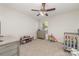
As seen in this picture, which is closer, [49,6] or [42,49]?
[49,6]

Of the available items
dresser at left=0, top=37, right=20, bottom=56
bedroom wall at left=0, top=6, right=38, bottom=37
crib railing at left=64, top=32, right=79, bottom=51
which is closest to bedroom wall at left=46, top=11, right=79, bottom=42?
crib railing at left=64, top=32, right=79, bottom=51

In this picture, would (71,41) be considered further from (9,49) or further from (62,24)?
(9,49)

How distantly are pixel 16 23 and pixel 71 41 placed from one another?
0.63 metres

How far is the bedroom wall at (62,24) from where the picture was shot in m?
0.96

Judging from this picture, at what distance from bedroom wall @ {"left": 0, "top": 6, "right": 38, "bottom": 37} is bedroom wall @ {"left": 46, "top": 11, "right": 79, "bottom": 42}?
195mm

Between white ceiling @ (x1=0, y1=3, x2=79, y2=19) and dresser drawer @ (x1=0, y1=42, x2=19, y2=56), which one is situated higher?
white ceiling @ (x1=0, y1=3, x2=79, y2=19)

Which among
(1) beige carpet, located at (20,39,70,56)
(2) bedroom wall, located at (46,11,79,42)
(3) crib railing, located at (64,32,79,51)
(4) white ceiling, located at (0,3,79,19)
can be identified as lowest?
(1) beige carpet, located at (20,39,70,56)

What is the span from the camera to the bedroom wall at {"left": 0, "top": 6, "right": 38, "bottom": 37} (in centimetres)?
93

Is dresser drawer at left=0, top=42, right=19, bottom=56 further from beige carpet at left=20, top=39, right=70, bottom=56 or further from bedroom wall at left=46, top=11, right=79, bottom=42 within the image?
bedroom wall at left=46, top=11, right=79, bottom=42

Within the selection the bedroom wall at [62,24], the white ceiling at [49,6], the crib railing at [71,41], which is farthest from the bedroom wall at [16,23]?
the crib railing at [71,41]

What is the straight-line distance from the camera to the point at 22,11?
100cm

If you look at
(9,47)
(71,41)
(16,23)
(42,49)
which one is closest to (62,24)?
(71,41)

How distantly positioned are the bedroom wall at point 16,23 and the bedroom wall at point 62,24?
20cm

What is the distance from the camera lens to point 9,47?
3.33 ft
